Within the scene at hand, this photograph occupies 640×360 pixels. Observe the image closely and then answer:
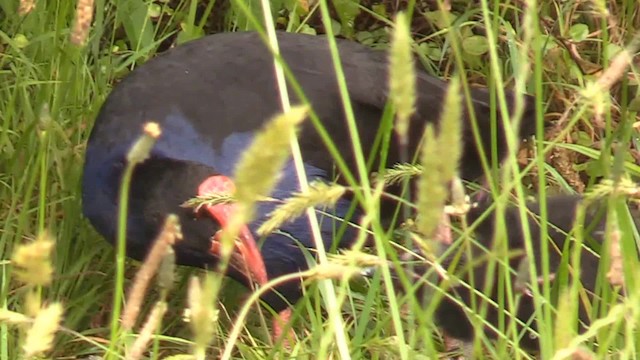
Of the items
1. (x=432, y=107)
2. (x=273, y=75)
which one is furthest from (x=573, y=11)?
(x=273, y=75)

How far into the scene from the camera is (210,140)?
217 cm

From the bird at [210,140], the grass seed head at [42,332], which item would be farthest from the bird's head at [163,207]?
the grass seed head at [42,332]

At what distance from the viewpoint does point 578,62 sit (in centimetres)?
253

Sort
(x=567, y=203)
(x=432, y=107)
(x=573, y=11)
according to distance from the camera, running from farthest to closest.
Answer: (x=573, y=11), (x=432, y=107), (x=567, y=203)

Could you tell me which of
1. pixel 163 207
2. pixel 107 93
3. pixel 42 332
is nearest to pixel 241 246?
pixel 163 207

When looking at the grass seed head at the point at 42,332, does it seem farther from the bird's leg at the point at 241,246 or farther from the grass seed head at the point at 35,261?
the bird's leg at the point at 241,246

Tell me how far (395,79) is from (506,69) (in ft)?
6.39

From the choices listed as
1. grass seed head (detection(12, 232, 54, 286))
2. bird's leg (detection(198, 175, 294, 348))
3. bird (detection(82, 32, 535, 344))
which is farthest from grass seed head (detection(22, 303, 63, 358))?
bird (detection(82, 32, 535, 344))

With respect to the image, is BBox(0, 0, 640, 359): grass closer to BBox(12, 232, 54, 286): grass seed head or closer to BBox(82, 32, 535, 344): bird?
BBox(82, 32, 535, 344): bird

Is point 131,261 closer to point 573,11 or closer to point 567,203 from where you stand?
point 567,203

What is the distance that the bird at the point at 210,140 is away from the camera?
6.88 ft

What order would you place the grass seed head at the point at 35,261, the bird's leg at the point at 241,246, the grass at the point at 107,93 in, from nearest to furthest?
1. the grass seed head at the point at 35,261
2. the grass at the point at 107,93
3. the bird's leg at the point at 241,246

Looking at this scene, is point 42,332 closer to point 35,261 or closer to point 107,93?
point 35,261

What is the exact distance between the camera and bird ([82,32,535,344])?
2.10 meters
